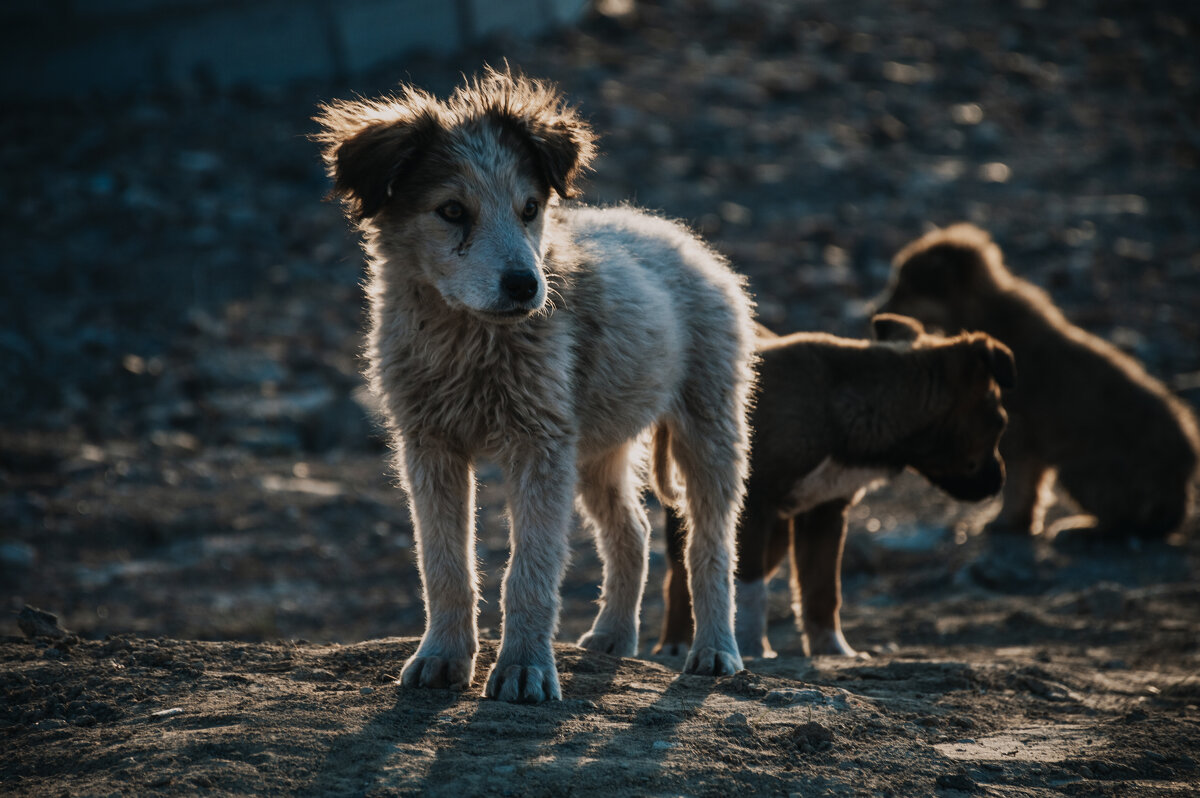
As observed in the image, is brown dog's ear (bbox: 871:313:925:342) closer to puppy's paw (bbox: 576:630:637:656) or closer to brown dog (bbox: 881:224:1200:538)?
brown dog (bbox: 881:224:1200:538)

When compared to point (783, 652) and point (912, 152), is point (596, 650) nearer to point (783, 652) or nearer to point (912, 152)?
point (783, 652)

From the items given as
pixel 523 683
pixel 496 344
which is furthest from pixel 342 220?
pixel 523 683

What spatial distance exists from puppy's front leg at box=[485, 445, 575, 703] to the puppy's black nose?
618 mm

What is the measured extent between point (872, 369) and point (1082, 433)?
10.4 ft

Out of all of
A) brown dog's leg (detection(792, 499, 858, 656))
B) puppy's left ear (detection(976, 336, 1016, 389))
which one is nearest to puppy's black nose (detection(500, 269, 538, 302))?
brown dog's leg (detection(792, 499, 858, 656))

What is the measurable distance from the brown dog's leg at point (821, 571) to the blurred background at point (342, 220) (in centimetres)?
Answer: 98

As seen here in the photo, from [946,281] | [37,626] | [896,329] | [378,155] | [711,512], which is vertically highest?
[946,281]

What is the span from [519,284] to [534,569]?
42.8 inches

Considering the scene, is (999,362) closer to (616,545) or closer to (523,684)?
(616,545)

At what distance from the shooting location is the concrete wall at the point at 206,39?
1622 centimetres

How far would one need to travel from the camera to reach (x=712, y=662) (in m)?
5.35

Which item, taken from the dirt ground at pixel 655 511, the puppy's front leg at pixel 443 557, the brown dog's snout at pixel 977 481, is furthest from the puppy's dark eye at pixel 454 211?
the brown dog's snout at pixel 977 481

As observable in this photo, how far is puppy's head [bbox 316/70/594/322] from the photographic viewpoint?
461 centimetres

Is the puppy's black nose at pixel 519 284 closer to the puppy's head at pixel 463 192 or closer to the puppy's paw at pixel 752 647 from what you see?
the puppy's head at pixel 463 192
